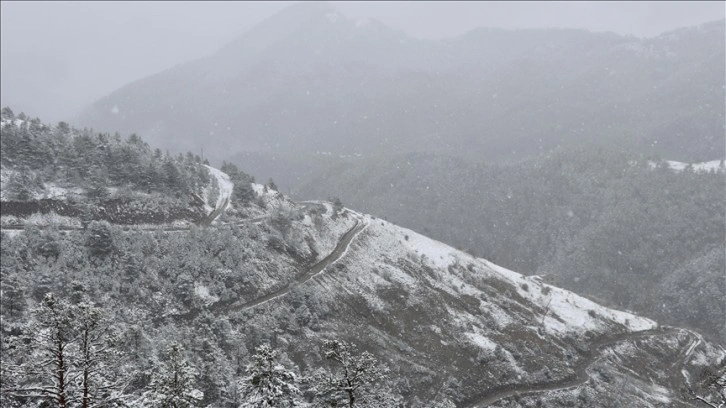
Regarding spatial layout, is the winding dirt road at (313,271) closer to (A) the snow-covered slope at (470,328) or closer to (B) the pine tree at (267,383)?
(A) the snow-covered slope at (470,328)

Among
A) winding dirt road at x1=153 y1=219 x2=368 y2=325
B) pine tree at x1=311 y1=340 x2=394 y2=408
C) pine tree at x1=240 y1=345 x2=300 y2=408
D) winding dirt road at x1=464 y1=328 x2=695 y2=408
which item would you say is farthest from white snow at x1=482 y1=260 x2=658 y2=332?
pine tree at x1=240 y1=345 x2=300 y2=408

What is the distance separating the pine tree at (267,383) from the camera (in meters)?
21.5

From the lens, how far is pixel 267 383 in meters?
21.9

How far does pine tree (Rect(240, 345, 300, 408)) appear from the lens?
2147 cm

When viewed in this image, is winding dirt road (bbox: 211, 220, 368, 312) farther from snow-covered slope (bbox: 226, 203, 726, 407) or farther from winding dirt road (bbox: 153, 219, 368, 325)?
snow-covered slope (bbox: 226, 203, 726, 407)

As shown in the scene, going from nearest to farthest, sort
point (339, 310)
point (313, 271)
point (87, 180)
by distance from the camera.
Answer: point (339, 310) → point (87, 180) → point (313, 271)

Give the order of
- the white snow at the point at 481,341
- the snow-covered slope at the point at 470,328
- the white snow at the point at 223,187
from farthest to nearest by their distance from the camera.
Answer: the white snow at the point at 223,187, the white snow at the point at 481,341, the snow-covered slope at the point at 470,328

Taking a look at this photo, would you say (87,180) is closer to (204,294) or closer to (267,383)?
(204,294)

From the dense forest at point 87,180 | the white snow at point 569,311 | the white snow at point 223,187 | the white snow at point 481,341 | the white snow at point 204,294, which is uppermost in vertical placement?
the dense forest at point 87,180

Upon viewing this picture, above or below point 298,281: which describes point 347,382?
above

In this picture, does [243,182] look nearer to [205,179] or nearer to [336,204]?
[205,179]

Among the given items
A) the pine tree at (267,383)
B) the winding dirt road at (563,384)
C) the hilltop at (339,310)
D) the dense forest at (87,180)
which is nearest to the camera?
the pine tree at (267,383)

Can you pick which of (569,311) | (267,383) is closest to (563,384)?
(569,311)

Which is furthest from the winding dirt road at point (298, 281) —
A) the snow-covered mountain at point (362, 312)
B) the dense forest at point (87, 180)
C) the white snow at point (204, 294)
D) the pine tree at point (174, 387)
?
the pine tree at point (174, 387)
